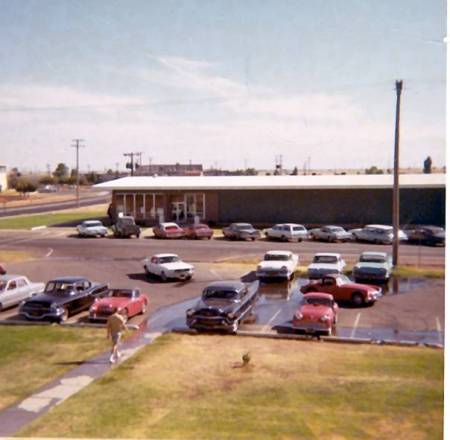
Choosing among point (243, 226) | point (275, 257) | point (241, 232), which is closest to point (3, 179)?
point (241, 232)

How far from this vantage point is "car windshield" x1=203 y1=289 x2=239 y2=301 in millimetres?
14930

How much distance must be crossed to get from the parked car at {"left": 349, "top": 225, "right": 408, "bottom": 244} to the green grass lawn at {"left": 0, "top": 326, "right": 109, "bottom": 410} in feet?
28.3

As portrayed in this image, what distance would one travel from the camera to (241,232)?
19344 mm

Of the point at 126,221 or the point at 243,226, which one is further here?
the point at 126,221

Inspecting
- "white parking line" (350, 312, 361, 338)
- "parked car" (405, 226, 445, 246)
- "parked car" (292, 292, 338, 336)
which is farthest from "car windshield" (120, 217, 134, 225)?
"parked car" (405, 226, 445, 246)

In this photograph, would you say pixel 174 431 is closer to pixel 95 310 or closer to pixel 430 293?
pixel 95 310

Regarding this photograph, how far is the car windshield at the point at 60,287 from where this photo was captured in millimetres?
15664

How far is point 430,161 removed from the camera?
39.4ft

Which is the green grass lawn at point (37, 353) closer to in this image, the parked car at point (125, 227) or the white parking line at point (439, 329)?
the parked car at point (125, 227)

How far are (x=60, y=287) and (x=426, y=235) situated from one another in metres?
10.4

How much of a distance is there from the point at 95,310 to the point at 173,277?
4.21 metres

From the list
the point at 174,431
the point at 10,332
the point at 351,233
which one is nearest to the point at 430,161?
the point at 351,233

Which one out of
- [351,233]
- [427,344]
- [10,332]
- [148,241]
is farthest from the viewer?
[148,241]

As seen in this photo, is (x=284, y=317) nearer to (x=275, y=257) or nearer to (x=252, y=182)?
(x=275, y=257)
